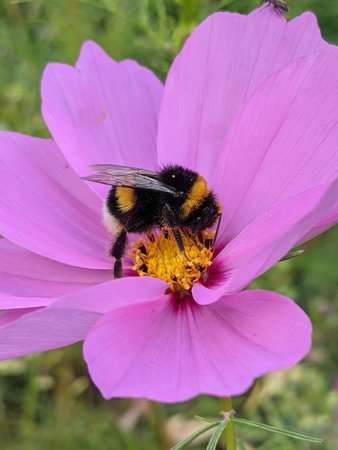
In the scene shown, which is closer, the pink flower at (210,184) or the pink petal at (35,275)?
the pink flower at (210,184)

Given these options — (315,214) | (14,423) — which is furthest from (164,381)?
(14,423)

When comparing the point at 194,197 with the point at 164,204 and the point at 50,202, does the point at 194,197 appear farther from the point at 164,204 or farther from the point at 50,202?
the point at 50,202

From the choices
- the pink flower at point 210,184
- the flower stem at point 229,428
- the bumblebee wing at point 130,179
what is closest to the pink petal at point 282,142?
the pink flower at point 210,184

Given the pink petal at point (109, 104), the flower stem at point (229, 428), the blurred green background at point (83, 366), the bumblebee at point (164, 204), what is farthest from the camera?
the blurred green background at point (83, 366)

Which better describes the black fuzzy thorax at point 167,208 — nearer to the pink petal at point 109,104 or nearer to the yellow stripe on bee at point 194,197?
the yellow stripe on bee at point 194,197

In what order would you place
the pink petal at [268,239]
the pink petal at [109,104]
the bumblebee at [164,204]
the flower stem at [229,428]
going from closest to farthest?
the pink petal at [268,239] < the flower stem at [229,428] < the bumblebee at [164,204] < the pink petal at [109,104]

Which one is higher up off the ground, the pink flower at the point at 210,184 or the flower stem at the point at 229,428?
the pink flower at the point at 210,184

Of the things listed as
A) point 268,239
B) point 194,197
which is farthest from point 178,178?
point 268,239
